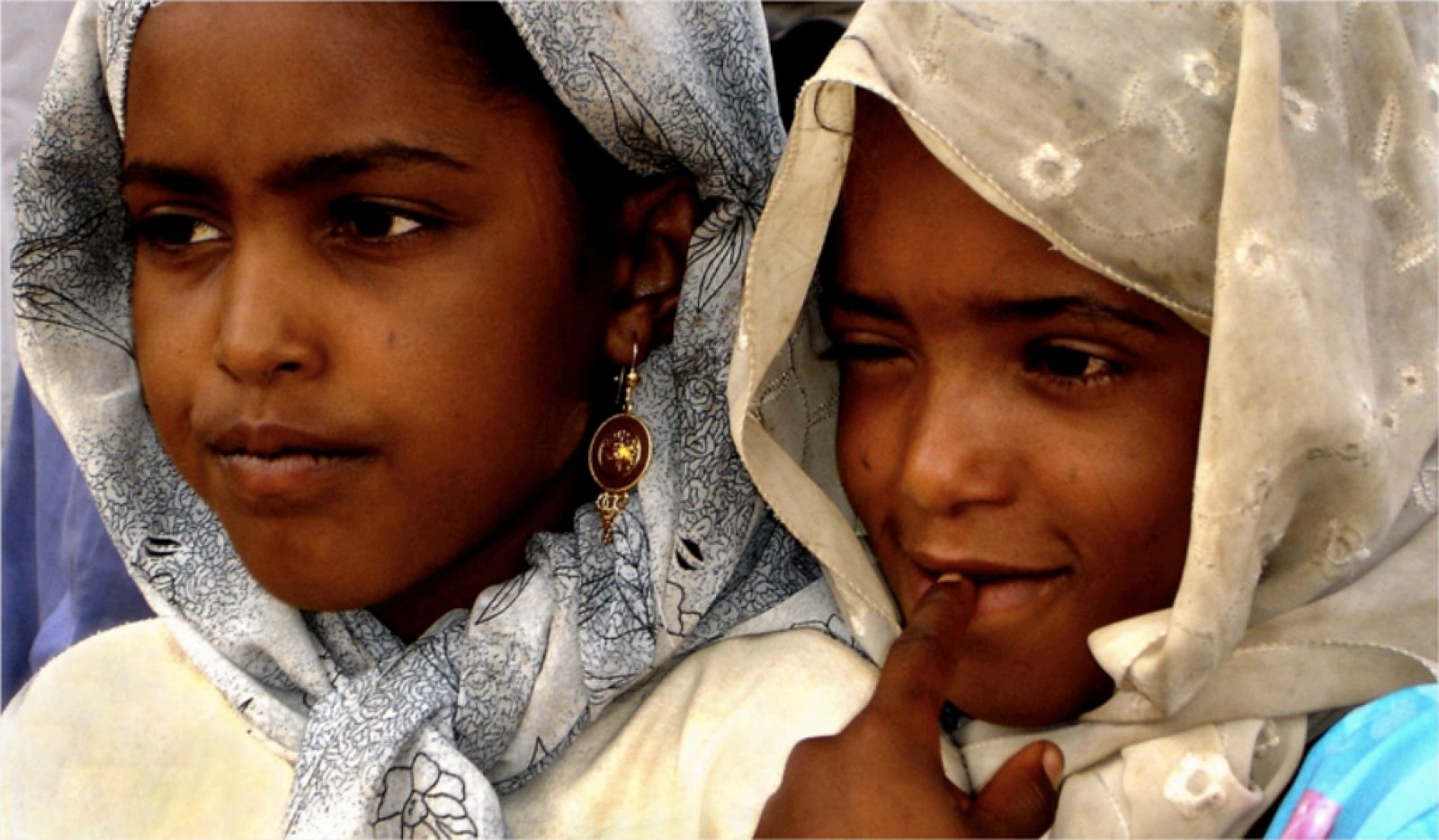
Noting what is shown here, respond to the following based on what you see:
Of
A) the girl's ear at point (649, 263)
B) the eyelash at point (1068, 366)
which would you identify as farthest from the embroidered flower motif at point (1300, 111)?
the girl's ear at point (649, 263)

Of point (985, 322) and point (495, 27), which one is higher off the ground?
point (495, 27)

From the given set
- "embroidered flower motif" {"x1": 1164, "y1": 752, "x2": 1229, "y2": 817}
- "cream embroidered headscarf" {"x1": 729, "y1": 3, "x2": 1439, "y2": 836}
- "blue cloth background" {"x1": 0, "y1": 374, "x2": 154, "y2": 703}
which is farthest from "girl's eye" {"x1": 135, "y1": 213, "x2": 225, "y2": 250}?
"embroidered flower motif" {"x1": 1164, "y1": 752, "x2": 1229, "y2": 817}

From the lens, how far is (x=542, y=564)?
171cm

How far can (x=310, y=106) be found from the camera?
1.52 m

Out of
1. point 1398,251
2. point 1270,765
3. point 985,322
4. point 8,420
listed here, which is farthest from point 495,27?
point 8,420

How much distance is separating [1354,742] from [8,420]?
7.91 feet

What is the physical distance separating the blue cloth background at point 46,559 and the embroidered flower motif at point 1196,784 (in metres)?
1.72

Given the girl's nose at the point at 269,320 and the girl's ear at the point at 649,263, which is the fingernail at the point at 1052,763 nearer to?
the girl's ear at the point at 649,263

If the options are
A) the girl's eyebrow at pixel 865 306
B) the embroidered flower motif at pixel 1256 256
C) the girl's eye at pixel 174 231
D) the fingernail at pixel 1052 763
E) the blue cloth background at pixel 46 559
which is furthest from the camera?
the blue cloth background at pixel 46 559

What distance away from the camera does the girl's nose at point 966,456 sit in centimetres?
142

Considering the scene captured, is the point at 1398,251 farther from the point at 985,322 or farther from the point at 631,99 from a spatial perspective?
the point at 631,99

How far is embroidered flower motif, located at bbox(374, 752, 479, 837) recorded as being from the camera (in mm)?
1555

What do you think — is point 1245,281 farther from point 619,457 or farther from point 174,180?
point 174,180

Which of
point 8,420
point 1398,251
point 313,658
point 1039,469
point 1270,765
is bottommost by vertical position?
point 8,420
